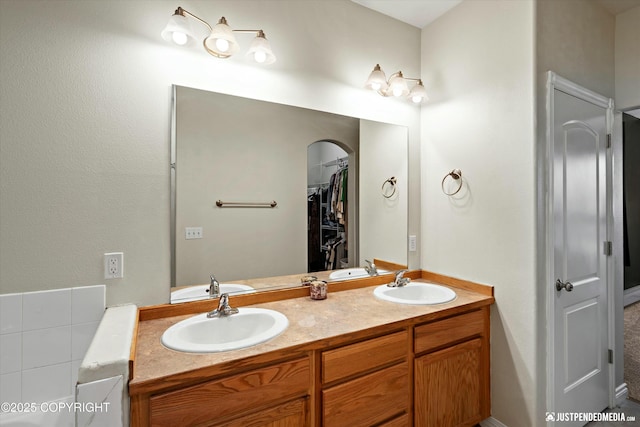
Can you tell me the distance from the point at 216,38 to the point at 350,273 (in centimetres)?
160

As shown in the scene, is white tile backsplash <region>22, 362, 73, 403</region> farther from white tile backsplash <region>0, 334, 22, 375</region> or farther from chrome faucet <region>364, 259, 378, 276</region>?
chrome faucet <region>364, 259, 378, 276</region>

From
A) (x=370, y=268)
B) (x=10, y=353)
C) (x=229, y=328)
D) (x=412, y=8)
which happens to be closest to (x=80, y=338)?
(x=10, y=353)

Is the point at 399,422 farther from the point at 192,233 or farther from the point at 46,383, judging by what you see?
the point at 46,383

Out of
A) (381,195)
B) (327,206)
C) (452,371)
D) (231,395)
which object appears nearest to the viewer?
(231,395)

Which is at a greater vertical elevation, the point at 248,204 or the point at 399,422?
the point at 248,204

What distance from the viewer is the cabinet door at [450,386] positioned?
1621 millimetres

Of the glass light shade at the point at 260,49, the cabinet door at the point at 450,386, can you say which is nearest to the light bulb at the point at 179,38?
the glass light shade at the point at 260,49

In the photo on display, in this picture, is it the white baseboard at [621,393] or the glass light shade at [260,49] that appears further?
the white baseboard at [621,393]

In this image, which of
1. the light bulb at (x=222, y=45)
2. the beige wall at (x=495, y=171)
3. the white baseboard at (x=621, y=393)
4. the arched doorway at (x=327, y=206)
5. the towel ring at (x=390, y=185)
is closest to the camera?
the light bulb at (x=222, y=45)

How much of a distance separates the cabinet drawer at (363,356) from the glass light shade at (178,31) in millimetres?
1578

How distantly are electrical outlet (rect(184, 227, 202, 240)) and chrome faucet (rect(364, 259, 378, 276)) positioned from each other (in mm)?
1163

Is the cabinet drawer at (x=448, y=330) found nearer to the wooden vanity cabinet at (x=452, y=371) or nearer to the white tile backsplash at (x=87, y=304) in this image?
the wooden vanity cabinet at (x=452, y=371)

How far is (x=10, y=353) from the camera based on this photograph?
123cm

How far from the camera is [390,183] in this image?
2.34 m
